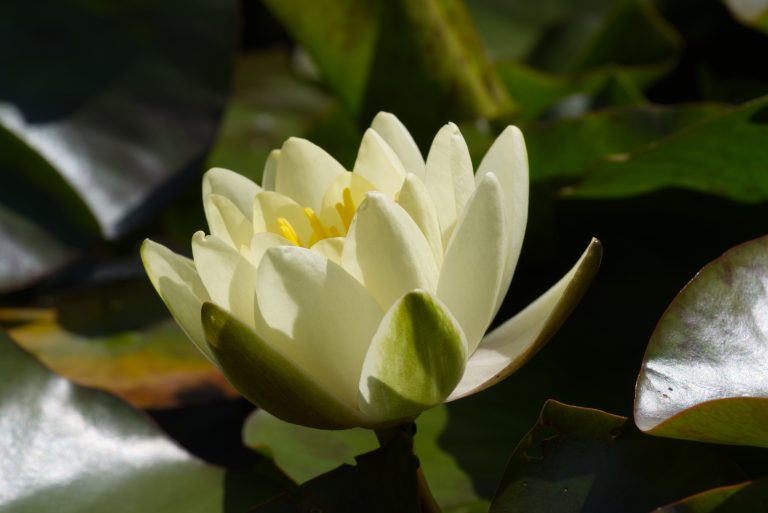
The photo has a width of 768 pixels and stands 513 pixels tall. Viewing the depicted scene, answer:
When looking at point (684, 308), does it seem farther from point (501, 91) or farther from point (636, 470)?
point (501, 91)

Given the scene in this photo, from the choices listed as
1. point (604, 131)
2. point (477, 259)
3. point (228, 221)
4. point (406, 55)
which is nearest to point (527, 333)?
point (477, 259)

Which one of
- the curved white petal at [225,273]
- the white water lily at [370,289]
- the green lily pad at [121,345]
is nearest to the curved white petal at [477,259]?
the white water lily at [370,289]

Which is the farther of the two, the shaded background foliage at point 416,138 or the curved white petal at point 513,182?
the shaded background foliage at point 416,138

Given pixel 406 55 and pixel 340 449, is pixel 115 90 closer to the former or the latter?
pixel 406 55

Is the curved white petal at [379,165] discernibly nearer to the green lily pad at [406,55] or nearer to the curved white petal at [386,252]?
the curved white petal at [386,252]

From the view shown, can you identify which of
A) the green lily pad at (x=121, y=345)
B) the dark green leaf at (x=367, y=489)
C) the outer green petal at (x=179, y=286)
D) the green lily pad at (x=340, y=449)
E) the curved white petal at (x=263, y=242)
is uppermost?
the curved white petal at (x=263, y=242)

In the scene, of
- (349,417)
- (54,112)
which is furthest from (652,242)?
(54,112)

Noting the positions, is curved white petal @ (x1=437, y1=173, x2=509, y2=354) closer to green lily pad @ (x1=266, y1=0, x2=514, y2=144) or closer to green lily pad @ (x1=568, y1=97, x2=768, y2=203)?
green lily pad @ (x1=568, y1=97, x2=768, y2=203)

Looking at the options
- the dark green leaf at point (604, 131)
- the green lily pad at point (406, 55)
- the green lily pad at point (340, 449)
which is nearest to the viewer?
the green lily pad at point (340, 449)
